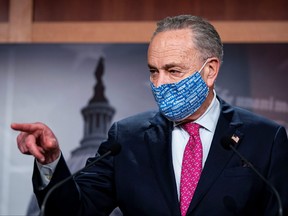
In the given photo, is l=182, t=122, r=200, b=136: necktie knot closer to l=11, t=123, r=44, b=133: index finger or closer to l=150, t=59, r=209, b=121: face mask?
l=150, t=59, r=209, b=121: face mask

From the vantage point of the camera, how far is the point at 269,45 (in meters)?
3.30

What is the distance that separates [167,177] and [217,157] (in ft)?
0.57

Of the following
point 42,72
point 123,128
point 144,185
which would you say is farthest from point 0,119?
point 144,185

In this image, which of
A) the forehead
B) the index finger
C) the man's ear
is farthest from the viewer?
the man's ear

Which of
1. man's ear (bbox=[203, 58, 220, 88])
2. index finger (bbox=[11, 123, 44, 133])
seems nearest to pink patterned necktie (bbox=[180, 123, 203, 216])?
man's ear (bbox=[203, 58, 220, 88])

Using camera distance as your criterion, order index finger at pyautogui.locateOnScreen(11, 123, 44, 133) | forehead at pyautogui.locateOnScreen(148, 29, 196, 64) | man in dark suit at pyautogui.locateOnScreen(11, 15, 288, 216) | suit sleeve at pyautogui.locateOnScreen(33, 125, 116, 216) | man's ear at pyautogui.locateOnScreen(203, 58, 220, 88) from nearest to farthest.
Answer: index finger at pyautogui.locateOnScreen(11, 123, 44, 133) < suit sleeve at pyautogui.locateOnScreen(33, 125, 116, 216) < man in dark suit at pyautogui.locateOnScreen(11, 15, 288, 216) < forehead at pyautogui.locateOnScreen(148, 29, 196, 64) < man's ear at pyautogui.locateOnScreen(203, 58, 220, 88)

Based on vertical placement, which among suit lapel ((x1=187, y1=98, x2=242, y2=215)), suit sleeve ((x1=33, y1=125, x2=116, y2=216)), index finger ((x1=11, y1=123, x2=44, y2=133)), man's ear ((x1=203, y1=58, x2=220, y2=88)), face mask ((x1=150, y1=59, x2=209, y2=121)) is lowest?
suit sleeve ((x1=33, y1=125, x2=116, y2=216))

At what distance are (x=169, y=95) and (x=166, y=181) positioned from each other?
275 mm

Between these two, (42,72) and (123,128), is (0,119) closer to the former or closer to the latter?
(42,72)

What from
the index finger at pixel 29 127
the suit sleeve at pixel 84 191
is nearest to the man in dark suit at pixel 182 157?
the suit sleeve at pixel 84 191

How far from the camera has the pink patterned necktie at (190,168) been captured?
2.07 m

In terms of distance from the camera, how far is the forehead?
214 cm

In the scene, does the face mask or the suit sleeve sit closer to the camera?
the suit sleeve

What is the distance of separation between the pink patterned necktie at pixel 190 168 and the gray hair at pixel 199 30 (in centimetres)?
27
